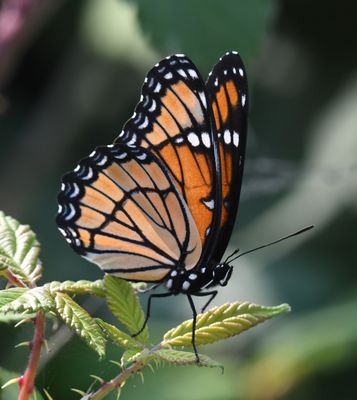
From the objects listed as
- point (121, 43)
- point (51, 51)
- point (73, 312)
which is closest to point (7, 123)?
point (51, 51)

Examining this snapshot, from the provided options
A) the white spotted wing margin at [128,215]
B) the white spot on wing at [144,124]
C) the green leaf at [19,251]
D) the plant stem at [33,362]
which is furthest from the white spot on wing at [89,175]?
the plant stem at [33,362]

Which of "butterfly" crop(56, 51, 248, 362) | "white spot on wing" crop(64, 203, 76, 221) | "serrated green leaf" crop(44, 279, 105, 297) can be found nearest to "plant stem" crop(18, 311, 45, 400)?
"serrated green leaf" crop(44, 279, 105, 297)

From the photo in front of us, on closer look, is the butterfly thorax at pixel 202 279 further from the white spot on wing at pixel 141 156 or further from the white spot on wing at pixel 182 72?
the white spot on wing at pixel 182 72

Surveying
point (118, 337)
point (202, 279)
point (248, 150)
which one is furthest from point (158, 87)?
point (248, 150)

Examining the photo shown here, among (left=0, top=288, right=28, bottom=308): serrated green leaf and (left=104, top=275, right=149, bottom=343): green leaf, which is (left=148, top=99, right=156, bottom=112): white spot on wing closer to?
(left=104, top=275, right=149, bottom=343): green leaf

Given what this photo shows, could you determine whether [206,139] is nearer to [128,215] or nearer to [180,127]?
[180,127]

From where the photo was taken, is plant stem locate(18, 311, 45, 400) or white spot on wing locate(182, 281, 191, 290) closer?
plant stem locate(18, 311, 45, 400)
